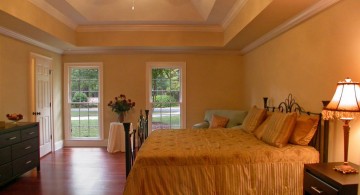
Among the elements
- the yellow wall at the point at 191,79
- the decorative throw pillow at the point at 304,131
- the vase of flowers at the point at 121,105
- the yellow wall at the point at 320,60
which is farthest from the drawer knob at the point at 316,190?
the vase of flowers at the point at 121,105

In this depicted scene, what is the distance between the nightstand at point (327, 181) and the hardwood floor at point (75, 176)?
2315 mm

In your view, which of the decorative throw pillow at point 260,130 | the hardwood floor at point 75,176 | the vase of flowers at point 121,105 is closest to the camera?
the decorative throw pillow at point 260,130

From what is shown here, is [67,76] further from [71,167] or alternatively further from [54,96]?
[71,167]

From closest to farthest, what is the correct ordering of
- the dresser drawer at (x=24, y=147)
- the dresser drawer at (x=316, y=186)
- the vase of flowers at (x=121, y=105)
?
the dresser drawer at (x=316, y=186)
the dresser drawer at (x=24, y=147)
the vase of flowers at (x=121, y=105)

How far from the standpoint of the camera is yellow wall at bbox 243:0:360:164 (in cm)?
246

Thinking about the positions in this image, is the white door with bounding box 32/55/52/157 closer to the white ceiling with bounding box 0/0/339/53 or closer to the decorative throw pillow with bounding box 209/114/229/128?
the white ceiling with bounding box 0/0/339/53

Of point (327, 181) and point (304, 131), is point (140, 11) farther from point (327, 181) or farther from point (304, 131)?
point (327, 181)

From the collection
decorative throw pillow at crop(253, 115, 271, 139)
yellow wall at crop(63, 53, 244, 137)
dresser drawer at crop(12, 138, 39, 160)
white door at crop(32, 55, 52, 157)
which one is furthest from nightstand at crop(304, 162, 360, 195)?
white door at crop(32, 55, 52, 157)

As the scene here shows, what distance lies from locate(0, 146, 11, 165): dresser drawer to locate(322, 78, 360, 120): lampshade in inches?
154

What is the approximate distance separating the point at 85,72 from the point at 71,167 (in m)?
2.56

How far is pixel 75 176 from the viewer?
158 inches

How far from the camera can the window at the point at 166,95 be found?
6191mm

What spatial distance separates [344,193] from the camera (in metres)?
1.86

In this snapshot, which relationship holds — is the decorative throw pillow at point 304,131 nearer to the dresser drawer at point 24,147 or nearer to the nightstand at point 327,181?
the nightstand at point 327,181
